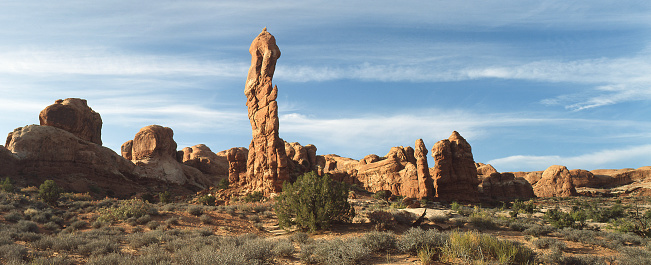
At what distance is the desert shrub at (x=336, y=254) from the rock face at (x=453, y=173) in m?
33.8

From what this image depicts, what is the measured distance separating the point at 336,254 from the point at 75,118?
60.1 m

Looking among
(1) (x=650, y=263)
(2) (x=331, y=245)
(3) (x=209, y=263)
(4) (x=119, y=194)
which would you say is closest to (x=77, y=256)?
(3) (x=209, y=263)

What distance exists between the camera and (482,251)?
795 centimetres

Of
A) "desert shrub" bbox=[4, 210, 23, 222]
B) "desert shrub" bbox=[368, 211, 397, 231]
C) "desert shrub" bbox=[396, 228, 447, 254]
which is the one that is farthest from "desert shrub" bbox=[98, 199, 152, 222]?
"desert shrub" bbox=[396, 228, 447, 254]

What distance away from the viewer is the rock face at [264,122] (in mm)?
36406

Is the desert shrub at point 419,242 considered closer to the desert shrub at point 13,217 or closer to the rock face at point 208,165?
the desert shrub at point 13,217

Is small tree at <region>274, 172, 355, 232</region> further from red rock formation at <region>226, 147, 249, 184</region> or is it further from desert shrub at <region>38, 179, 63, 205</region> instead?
red rock formation at <region>226, 147, 249, 184</region>

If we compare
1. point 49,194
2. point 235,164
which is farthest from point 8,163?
point 235,164

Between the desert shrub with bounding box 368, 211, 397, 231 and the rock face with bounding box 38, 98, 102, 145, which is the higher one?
the rock face with bounding box 38, 98, 102, 145

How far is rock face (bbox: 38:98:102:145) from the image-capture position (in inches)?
1950

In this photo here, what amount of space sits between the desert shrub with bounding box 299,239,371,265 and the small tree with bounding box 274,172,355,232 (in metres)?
4.58

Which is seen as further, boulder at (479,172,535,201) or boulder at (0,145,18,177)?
boulder at (479,172,535,201)

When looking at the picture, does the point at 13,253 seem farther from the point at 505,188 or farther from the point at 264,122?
the point at 505,188

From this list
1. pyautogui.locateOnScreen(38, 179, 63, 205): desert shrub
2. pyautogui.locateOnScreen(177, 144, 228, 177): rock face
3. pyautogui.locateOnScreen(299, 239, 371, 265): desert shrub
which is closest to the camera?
pyautogui.locateOnScreen(299, 239, 371, 265): desert shrub
